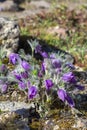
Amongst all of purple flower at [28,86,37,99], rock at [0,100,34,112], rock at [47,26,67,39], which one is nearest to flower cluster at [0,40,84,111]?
purple flower at [28,86,37,99]

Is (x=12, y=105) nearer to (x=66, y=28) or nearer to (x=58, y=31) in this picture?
(x=58, y=31)

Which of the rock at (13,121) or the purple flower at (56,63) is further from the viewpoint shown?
the purple flower at (56,63)

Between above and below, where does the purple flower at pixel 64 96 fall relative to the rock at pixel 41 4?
above

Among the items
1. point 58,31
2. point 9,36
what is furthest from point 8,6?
point 9,36

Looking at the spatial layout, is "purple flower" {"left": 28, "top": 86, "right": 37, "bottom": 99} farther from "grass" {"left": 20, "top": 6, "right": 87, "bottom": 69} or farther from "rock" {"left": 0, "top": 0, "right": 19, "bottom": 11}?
"rock" {"left": 0, "top": 0, "right": 19, "bottom": 11}

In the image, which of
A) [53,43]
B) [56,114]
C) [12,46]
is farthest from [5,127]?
[53,43]

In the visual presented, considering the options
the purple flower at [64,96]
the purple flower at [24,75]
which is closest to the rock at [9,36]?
the purple flower at [24,75]

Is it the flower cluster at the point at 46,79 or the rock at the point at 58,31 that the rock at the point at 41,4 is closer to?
the rock at the point at 58,31

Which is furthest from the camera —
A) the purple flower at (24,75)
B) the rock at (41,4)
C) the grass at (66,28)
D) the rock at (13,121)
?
the rock at (41,4)
